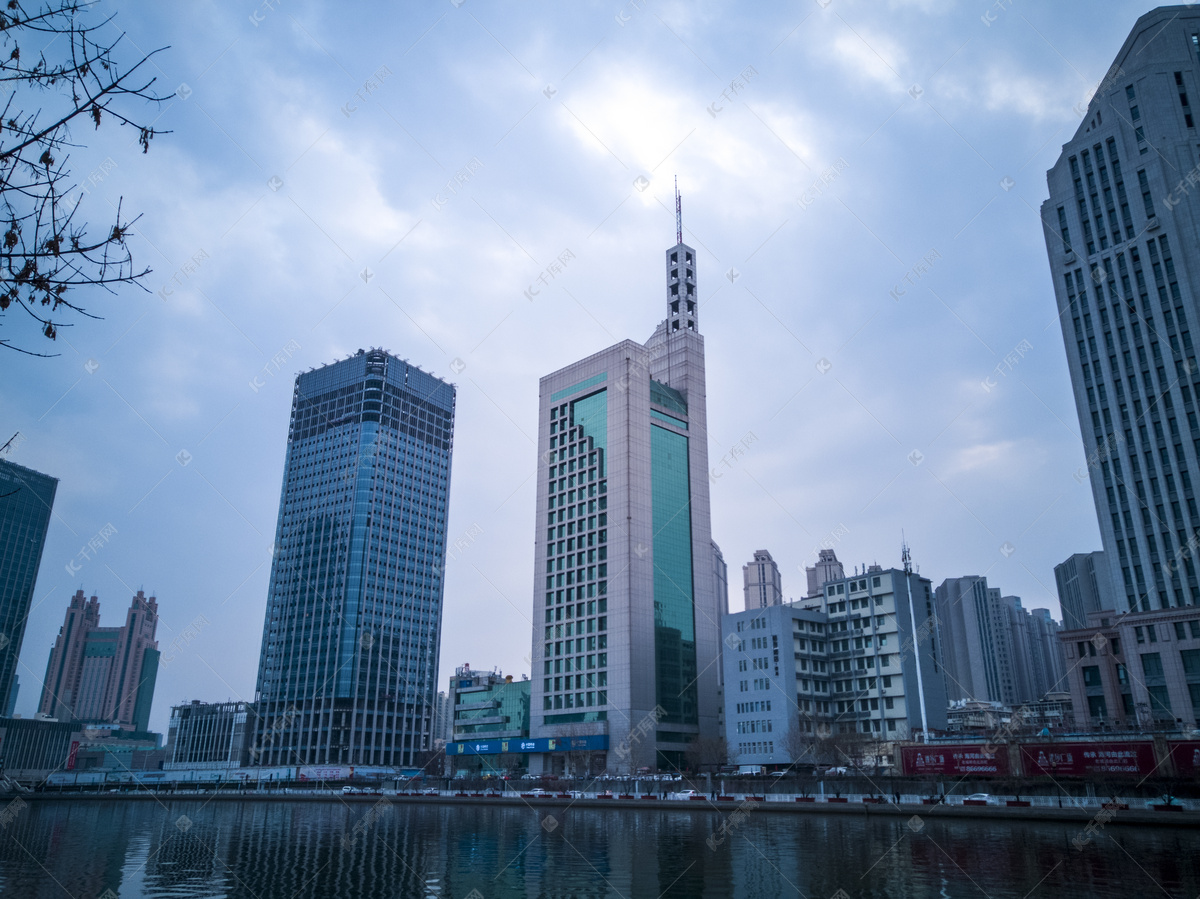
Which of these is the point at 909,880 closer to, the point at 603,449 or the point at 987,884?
the point at 987,884

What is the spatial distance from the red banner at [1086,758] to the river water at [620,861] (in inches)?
342

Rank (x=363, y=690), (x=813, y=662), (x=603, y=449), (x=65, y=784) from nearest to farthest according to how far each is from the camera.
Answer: (x=813, y=662), (x=603, y=449), (x=65, y=784), (x=363, y=690)

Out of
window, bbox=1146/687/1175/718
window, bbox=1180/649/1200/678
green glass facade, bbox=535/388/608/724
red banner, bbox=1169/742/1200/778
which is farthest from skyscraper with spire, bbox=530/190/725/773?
red banner, bbox=1169/742/1200/778

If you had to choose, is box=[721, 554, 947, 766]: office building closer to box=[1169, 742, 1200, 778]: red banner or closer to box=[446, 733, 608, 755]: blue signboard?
box=[446, 733, 608, 755]: blue signboard

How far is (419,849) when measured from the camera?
41.8m

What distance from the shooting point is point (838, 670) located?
108m

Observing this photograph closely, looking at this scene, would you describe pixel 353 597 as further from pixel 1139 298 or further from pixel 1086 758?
A: pixel 1139 298

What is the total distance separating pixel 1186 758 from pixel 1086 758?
243 inches

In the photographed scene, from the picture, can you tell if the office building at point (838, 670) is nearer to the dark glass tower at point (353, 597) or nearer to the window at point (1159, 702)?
the window at point (1159, 702)

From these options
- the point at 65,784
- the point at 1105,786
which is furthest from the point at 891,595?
the point at 65,784

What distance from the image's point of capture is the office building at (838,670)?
100 m

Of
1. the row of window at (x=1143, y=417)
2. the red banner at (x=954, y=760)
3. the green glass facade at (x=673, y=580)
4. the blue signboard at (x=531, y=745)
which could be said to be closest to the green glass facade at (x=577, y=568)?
the blue signboard at (x=531, y=745)

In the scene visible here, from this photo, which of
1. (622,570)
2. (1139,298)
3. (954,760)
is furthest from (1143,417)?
(622,570)

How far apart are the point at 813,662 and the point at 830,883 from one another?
8346 cm
